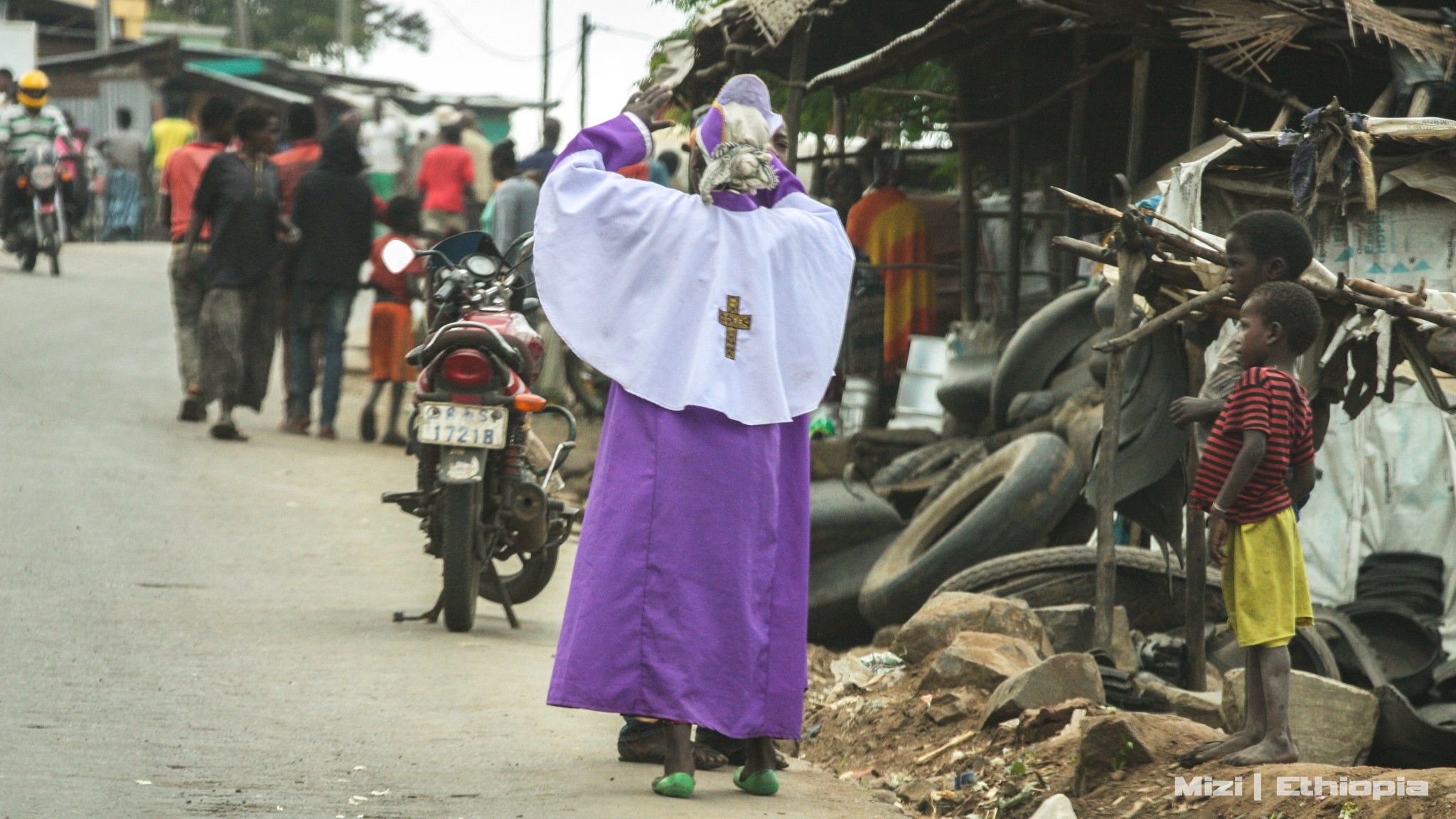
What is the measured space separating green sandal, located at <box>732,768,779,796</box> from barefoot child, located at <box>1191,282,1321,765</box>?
1154mm

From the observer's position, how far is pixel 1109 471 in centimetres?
599

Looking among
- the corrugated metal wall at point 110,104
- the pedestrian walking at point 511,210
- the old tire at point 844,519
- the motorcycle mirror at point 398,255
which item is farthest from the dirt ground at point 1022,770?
the corrugated metal wall at point 110,104

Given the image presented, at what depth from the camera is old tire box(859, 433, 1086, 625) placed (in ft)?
25.9

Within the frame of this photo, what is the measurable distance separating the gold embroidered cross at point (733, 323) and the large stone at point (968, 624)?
223 centimetres

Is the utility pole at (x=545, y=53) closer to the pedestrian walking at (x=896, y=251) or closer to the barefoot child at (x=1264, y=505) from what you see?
the pedestrian walking at (x=896, y=251)

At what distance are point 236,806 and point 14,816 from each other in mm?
483

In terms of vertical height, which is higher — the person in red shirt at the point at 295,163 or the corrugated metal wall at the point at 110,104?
the corrugated metal wall at the point at 110,104

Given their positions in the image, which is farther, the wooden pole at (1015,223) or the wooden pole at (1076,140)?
the wooden pole at (1015,223)

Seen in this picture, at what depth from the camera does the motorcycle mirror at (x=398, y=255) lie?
7.45 metres

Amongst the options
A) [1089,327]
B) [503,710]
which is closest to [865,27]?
[1089,327]

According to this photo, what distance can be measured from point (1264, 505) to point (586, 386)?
8.83m

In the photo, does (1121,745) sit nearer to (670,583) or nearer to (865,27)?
(670,583)

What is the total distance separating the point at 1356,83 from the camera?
29.4 feet

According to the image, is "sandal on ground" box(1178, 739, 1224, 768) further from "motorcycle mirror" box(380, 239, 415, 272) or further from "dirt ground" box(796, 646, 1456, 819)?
"motorcycle mirror" box(380, 239, 415, 272)
